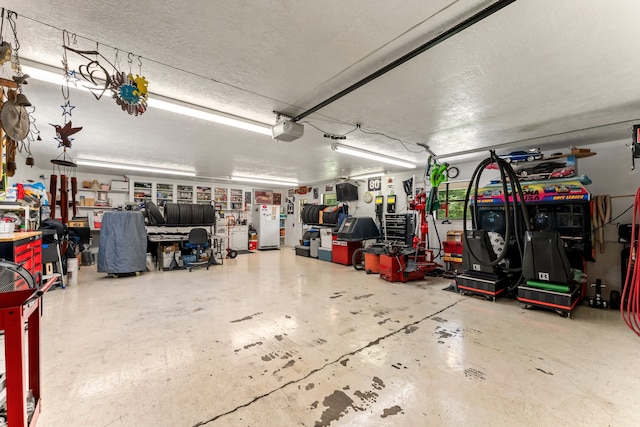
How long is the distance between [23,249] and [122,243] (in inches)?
100

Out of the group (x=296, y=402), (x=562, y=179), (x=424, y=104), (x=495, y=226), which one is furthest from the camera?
(x=495, y=226)

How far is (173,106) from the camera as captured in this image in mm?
3143

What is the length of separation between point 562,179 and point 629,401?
11.7ft

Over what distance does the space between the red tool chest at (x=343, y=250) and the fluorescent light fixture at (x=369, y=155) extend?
2.55 meters

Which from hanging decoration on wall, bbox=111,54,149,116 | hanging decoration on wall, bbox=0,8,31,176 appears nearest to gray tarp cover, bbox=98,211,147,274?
hanging decoration on wall, bbox=0,8,31,176

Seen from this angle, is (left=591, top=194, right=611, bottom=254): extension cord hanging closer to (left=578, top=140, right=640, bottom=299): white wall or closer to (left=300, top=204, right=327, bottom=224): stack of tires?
(left=578, top=140, right=640, bottom=299): white wall

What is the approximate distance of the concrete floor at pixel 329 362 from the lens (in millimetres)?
1799

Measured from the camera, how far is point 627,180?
4406 millimetres

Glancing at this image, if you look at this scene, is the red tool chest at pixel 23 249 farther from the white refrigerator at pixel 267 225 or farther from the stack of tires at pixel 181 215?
the white refrigerator at pixel 267 225

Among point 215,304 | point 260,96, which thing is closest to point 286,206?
point 215,304

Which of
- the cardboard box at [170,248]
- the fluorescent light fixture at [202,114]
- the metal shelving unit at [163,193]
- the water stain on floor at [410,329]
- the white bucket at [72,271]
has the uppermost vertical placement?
the fluorescent light fixture at [202,114]

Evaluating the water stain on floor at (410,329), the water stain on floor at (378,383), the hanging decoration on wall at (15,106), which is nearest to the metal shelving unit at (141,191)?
the hanging decoration on wall at (15,106)

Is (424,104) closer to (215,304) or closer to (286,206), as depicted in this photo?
(215,304)

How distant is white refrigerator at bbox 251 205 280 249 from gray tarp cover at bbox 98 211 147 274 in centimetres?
490
